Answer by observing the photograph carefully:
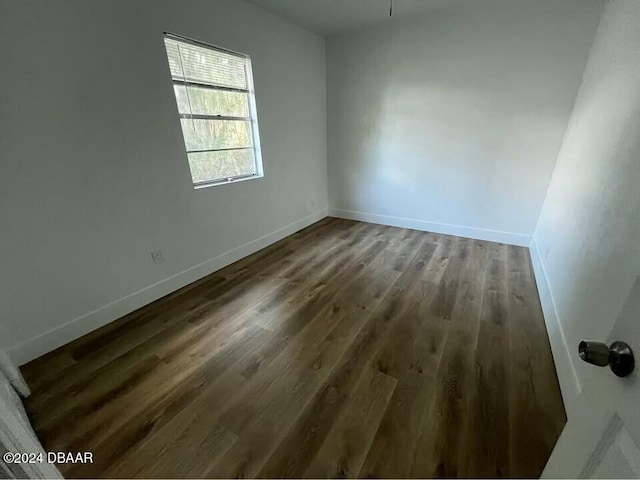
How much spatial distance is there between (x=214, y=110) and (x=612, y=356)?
2964 millimetres

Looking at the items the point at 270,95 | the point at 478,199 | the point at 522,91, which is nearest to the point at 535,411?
the point at 478,199

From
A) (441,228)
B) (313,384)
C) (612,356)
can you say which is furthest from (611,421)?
(441,228)

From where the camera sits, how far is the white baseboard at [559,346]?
1.42m

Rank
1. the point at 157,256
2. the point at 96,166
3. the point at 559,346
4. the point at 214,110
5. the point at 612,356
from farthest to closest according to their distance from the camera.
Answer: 1. the point at 214,110
2. the point at 157,256
3. the point at 96,166
4. the point at 559,346
5. the point at 612,356

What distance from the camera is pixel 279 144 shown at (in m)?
3.33

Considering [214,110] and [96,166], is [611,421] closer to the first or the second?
[96,166]

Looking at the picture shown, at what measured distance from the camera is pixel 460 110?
10.8 feet

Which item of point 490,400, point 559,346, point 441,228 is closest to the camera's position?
point 490,400

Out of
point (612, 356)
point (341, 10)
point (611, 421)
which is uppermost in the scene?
point (341, 10)

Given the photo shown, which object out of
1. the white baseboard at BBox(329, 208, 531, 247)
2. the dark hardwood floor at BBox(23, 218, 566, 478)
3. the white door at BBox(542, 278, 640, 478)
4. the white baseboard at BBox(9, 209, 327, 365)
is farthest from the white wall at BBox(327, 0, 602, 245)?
the white door at BBox(542, 278, 640, 478)

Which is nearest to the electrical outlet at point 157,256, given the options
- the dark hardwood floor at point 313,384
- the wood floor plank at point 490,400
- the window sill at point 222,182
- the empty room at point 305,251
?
the empty room at point 305,251

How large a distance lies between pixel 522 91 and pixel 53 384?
4.60 metres

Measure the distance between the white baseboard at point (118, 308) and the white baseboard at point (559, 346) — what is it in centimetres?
268

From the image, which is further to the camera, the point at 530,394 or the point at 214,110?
the point at 214,110
